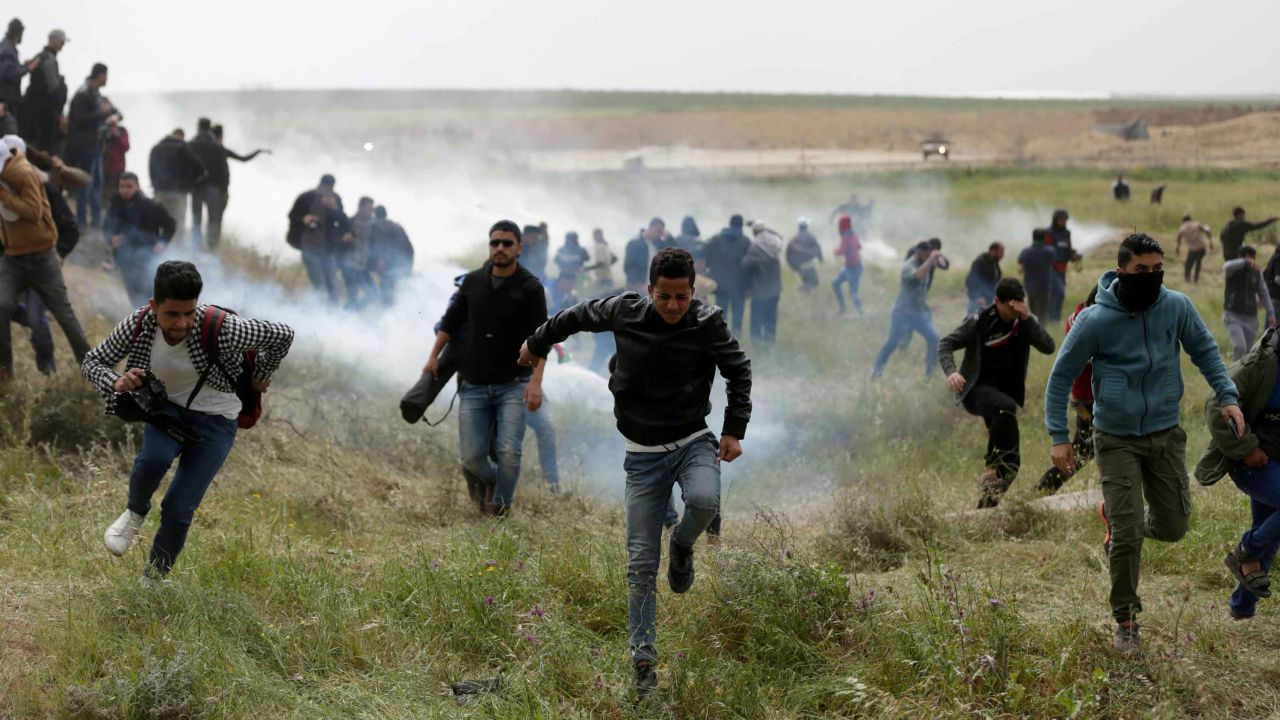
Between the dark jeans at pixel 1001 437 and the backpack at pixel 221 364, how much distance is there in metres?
4.19

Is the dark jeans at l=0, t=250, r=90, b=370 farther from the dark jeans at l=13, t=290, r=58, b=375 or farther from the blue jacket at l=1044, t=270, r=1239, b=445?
the blue jacket at l=1044, t=270, r=1239, b=445

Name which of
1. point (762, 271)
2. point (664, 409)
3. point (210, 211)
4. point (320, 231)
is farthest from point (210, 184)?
point (664, 409)

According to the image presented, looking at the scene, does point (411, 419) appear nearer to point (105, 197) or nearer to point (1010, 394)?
point (1010, 394)

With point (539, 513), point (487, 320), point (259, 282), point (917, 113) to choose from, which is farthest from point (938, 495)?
point (917, 113)

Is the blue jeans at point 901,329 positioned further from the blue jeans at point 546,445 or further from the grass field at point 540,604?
the blue jeans at point 546,445

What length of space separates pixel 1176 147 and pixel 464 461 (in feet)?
134

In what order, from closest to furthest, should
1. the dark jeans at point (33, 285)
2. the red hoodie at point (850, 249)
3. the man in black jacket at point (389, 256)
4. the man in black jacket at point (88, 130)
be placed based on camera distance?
the dark jeans at point (33, 285), the man in black jacket at point (88, 130), the man in black jacket at point (389, 256), the red hoodie at point (850, 249)

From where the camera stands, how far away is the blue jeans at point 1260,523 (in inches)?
199

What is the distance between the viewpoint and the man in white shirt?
5051 mm

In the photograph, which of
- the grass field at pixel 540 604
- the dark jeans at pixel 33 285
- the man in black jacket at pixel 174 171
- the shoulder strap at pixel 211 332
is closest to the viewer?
the grass field at pixel 540 604

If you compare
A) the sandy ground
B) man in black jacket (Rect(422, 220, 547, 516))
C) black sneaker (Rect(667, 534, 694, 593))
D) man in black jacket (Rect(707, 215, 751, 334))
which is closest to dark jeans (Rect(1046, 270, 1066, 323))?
man in black jacket (Rect(707, 215, 751, 334))

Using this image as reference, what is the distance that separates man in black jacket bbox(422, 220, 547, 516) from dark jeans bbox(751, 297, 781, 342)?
8.42 meters

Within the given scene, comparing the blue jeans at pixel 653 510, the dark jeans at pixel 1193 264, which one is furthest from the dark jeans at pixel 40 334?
the dark jeans at pixel 1193 264

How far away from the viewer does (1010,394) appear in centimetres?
759
